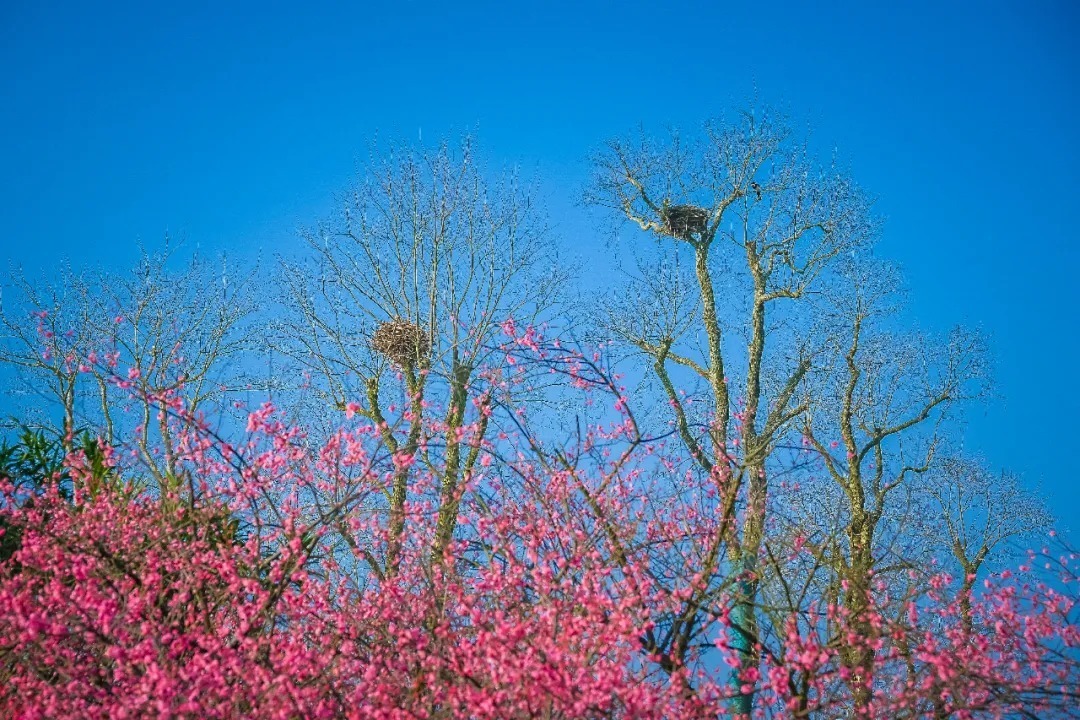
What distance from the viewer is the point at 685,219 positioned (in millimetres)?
11359

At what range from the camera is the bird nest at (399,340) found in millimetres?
9352

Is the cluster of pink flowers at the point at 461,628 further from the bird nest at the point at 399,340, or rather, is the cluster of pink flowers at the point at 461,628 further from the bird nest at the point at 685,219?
the bird nest at the point at 685,219

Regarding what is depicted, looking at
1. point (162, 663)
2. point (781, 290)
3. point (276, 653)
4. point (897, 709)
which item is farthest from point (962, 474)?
point (162, 663)

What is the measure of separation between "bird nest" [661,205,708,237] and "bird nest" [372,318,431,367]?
419 cm

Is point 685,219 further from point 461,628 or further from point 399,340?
point 461,628

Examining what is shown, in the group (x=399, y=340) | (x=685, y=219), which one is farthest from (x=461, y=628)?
(x=685, y=219)

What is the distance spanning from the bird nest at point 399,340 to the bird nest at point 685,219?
4187 millimetres

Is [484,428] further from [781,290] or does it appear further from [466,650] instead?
[781,290]

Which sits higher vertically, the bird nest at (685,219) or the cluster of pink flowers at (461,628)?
the bird nest at (685,219)

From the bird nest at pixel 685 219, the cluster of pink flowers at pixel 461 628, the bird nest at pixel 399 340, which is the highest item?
the bird nest at pixel 685 219

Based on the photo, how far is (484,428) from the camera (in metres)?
7.73

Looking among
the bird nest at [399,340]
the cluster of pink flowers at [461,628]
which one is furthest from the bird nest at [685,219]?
the cluster of pink flowers at [461,628]

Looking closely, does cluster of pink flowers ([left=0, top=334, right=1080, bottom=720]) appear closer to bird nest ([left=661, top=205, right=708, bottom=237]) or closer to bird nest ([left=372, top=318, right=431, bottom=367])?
bird nest ([left=372, top=318, right=431, bottom=367])

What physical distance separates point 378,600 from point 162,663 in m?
2.03
